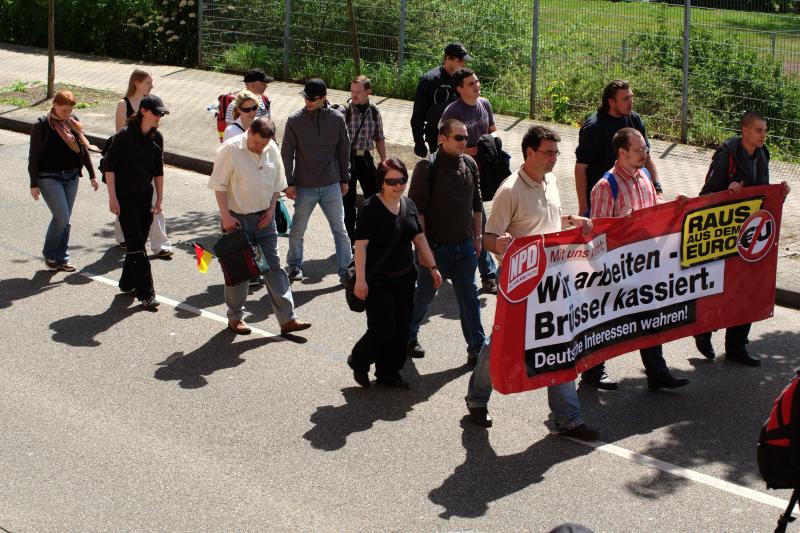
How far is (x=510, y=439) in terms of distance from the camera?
7305mm

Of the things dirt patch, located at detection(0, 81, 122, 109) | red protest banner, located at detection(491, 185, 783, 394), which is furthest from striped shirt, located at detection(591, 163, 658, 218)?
dirt patch, located at detection(0, 81, 122, 109)

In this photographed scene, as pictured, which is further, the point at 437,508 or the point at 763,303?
the point at 763,303

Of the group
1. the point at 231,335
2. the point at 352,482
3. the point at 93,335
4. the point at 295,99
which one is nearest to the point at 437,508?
the point at 352,482

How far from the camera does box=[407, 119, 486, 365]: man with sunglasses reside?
8.24 metres

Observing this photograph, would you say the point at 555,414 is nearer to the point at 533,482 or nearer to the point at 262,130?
the point at 533,482

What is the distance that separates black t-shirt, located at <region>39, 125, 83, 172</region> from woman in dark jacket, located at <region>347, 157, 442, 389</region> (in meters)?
3.97

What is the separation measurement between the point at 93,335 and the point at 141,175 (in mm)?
1481

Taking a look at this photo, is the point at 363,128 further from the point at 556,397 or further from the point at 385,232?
the point at 556,397

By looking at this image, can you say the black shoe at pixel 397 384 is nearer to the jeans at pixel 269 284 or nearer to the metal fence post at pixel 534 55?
the jeans at pixel 269 284

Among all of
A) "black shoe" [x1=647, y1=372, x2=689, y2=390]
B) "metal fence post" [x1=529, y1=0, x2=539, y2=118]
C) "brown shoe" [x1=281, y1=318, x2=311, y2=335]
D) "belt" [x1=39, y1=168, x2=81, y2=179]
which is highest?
"metal fence post" [x1=529, y1=0, x2=539, y2=118]

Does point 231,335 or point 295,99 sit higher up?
point 295,99

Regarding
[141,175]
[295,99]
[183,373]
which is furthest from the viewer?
[295,99]

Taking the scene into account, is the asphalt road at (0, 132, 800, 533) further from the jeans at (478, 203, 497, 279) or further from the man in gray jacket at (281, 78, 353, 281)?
the man in gray jacket at (281, 78, 353, 281)

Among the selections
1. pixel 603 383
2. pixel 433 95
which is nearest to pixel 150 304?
pixel 433 95
